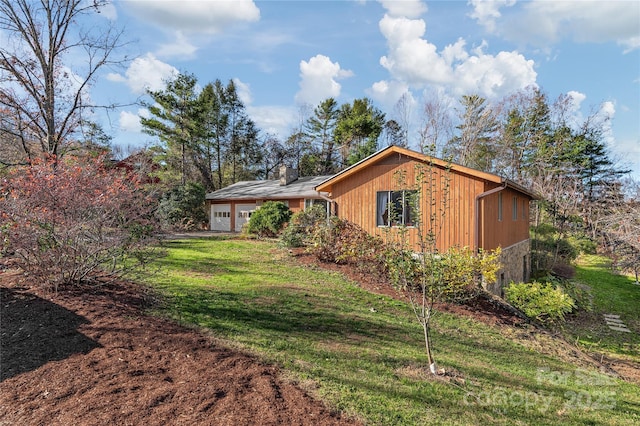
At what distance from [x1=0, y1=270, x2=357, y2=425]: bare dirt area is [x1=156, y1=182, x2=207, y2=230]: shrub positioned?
1703 cm

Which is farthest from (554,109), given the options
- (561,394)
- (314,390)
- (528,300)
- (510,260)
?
(314,390)

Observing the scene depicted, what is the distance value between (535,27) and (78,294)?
12.2 m

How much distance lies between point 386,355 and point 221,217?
70.1 feet

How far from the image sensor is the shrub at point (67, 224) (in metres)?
5.13

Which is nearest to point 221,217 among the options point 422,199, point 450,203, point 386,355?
point 450,203

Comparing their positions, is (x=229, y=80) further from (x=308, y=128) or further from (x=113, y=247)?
(x=113, y=247)

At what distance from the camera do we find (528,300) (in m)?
9.66

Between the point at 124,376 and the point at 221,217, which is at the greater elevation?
the point at 221,217

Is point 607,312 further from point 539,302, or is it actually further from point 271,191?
point 271,191

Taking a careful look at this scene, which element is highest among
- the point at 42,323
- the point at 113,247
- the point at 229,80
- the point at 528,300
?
the point at 229,80

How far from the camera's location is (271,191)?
2255cm

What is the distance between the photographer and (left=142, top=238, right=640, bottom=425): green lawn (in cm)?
356

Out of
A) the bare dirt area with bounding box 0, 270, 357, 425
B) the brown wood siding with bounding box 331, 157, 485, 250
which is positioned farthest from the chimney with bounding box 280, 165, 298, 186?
the bare dirt area with bounding box 0, 270, 357, 425

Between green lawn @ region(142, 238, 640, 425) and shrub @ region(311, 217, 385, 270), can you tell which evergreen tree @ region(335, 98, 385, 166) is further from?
green lawn @ region(142, 238, 640, 425)
